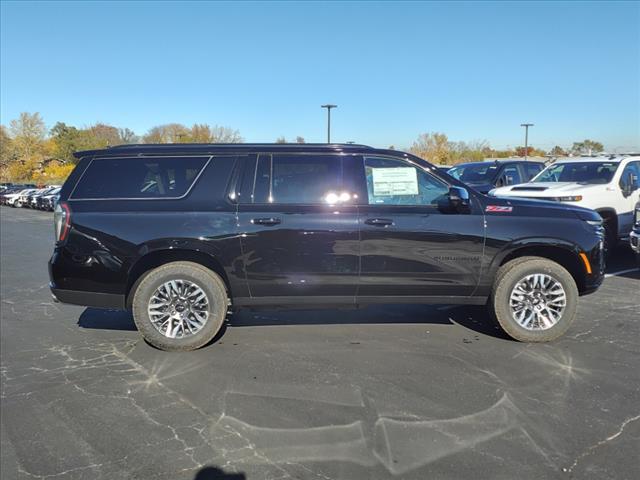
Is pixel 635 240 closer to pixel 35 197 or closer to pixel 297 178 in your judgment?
pixel 297 178

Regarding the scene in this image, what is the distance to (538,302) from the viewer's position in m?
4.96

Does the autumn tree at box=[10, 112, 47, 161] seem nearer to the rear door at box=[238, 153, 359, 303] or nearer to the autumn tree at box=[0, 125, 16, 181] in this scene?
the autumn tree at box=[0, 125, 16, 181]

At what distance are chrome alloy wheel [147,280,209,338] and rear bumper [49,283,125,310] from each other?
1.09 ft

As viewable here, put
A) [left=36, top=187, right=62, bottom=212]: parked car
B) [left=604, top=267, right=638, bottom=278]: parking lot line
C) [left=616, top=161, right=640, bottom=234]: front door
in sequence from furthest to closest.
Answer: [left=36, top=187, right=62, bottom=212]: parked car, [left=616, top=161, right=640, bottom=234]: front door, [left=604, top=267, right=638, bottom=278]: parking lot line

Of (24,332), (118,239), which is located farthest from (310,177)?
(24,332)

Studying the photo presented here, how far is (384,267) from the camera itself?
4852 millimetres

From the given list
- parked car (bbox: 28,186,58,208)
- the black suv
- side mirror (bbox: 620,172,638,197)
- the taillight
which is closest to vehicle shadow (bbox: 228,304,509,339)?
the black suv

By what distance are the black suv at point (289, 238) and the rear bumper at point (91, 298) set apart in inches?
0.5

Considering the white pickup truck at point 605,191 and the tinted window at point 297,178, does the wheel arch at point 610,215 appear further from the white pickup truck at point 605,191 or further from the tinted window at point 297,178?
the tinted window at point 297,178

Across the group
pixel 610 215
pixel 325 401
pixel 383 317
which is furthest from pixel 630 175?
pixel 325 401

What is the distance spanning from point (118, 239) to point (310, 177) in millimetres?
1894

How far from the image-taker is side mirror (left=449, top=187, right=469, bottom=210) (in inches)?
187

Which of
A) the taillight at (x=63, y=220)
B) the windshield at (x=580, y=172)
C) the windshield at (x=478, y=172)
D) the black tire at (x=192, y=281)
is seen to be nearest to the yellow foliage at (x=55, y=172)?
the windshield at (x=478, y=172)

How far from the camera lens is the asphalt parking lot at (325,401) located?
2.95 metres
